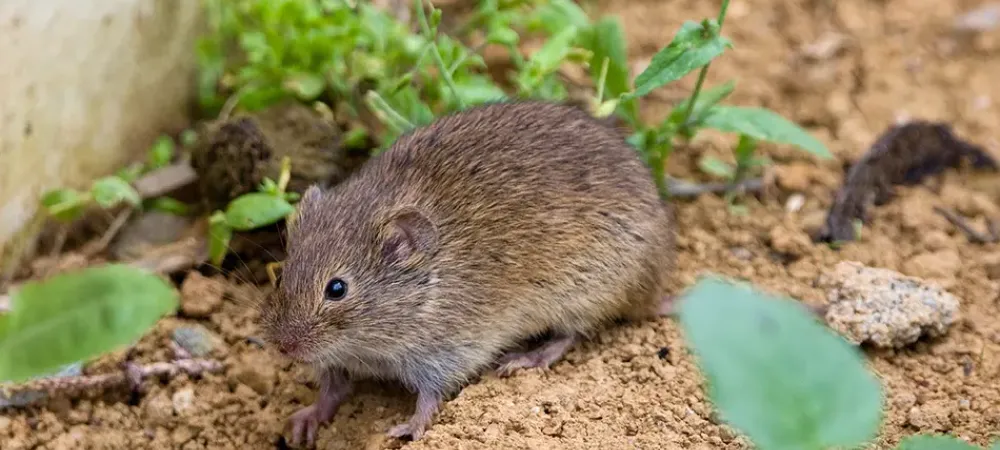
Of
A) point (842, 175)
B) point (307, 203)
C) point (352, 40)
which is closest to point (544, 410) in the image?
point (307, 203)

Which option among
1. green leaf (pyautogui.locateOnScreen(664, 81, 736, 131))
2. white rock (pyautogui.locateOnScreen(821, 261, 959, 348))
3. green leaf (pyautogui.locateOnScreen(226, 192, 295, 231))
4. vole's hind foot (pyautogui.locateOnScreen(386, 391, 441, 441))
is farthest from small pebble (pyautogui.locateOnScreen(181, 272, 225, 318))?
white rock (pyautogui.locateOnScreen(821, 261, 959, 348))

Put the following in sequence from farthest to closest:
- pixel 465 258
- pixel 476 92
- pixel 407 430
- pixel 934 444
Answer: pixel 476 92
pixel 465 258
pixel 407 430
pixel 934 444

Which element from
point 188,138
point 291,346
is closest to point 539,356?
point 291,346

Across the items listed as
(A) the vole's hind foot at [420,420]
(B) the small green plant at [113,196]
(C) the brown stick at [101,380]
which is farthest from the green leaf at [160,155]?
(A) the vole's hind foot at [420,420]

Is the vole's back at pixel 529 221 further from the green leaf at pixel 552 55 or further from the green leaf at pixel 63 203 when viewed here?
the green leaf at pixel 63 203

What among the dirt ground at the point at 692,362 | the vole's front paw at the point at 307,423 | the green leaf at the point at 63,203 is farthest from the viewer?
the green leaf at the point at 63,203

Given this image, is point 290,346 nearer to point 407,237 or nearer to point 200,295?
point 407,237

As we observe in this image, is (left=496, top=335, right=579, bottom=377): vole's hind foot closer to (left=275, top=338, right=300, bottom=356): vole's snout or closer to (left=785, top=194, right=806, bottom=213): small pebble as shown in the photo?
(left=275, top=338, right=300, bottom=356): vole's snout
